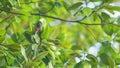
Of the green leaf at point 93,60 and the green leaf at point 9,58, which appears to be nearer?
the green leaf at point 9,58

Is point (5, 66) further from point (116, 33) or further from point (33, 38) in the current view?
point (116, 33)

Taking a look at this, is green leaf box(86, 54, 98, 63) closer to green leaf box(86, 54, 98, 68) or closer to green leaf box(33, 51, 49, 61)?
green leaf box(86, 54, 98, 68)

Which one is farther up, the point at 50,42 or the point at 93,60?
the point at 50,42

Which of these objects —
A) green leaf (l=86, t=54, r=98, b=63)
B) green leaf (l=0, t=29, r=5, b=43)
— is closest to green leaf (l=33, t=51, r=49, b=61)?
green leaf (l=0, t=29, r=5, b=43)

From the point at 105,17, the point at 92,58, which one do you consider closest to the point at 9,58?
the point at 92,58

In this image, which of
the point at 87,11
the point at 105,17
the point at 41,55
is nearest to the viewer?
the point at 41,55

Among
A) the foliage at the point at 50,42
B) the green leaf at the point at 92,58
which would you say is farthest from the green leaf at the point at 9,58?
the green leaf at the point at 92,58

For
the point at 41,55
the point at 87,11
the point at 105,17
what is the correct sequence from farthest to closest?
the point at 105,17, the point at 87,11, the point at 41,55

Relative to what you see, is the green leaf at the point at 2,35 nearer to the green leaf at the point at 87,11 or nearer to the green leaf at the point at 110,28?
the green leaf at the point at 87,11

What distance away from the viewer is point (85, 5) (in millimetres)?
1256

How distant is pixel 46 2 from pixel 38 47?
1.50 feet

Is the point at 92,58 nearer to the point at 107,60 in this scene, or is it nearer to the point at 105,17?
the point at 107,60

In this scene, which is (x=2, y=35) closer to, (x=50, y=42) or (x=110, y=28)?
(x=50, y=42)

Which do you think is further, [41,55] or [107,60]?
[107,60]
